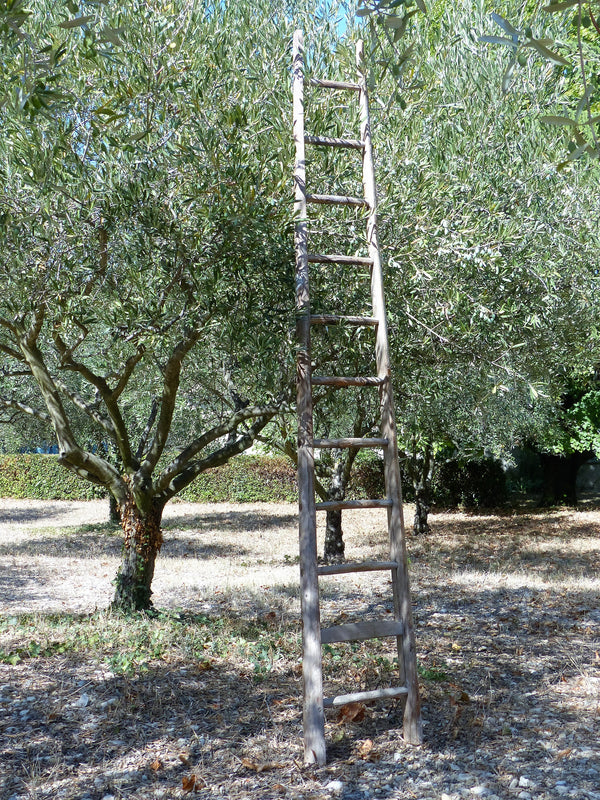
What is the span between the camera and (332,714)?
17.7ft

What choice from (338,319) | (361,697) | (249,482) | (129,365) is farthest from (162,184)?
(249,482)

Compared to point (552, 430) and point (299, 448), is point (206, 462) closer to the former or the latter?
point (299, 448)

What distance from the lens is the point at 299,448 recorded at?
15.2 feet

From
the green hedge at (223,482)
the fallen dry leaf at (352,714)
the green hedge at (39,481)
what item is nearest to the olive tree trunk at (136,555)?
the fallen dry leaf at (352,714)

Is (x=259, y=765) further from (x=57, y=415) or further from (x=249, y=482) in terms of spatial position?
(x=249, y=482)

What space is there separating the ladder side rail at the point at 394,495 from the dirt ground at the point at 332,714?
375mm

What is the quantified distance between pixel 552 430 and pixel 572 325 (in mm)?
11925

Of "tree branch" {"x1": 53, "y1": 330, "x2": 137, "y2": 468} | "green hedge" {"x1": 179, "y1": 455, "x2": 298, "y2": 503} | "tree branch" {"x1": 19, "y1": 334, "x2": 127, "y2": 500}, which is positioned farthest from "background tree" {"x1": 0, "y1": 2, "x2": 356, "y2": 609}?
"green hedge" {"x1": 179, "y1": 455, "x2": 298, "y2": 503}

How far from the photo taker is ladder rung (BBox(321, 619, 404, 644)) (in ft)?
14.6

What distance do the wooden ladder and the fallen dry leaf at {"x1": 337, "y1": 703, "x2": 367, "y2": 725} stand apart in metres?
0.55

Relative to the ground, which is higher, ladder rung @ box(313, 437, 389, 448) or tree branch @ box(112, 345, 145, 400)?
tree branch @ box(112, 345, 145, 400)

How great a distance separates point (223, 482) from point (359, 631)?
24.7m

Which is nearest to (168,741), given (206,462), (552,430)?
(206,462)

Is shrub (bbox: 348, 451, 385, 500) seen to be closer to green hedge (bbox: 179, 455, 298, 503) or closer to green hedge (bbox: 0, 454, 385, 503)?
green hedge (bbox: 0, 454, 385, 503)
